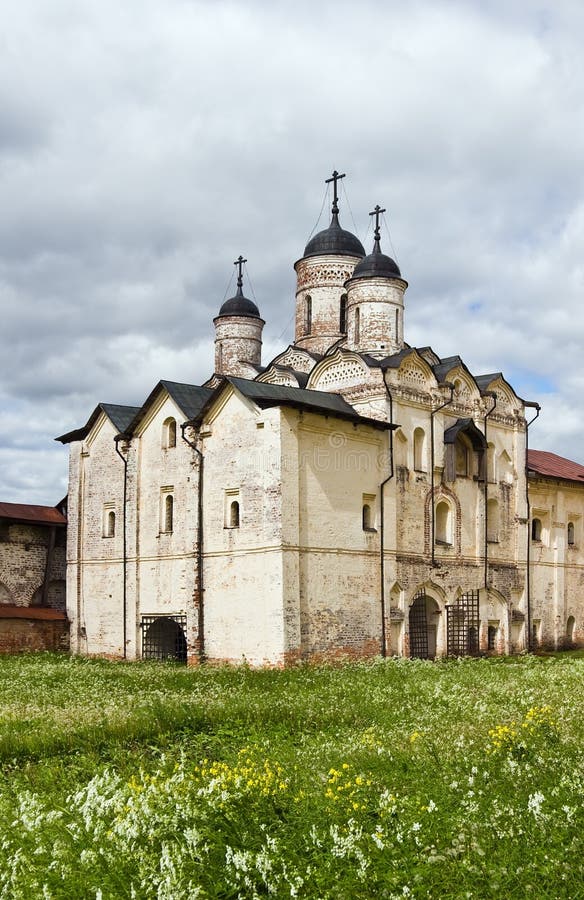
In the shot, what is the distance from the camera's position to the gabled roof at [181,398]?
2391 centimetres

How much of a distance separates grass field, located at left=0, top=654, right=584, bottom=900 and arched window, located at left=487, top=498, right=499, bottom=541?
14.8m

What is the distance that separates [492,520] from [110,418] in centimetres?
1155

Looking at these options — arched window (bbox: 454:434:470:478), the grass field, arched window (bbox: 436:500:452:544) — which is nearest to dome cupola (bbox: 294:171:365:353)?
arched window (bbox: 454:434:470:478)

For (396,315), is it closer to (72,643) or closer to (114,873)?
(72,643)

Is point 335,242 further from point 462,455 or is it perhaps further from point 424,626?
point 424,626

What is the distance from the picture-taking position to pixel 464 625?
84.9 ft

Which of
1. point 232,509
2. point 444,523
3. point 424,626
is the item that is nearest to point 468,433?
point 444,523

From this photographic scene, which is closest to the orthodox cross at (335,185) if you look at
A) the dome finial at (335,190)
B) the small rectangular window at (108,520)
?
the dome finial at (335,190)

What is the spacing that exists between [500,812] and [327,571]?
1503cm

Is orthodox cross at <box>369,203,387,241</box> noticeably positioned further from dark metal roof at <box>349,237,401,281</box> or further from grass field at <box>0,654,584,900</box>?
grass field at <box>0,654,584,900</box>

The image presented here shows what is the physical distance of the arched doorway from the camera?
24781 mm

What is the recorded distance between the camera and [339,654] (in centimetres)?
2138

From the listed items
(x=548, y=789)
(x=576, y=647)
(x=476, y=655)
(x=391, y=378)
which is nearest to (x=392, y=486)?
(x=391, y=378)

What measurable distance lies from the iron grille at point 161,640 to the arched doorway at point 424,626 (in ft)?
20.1
